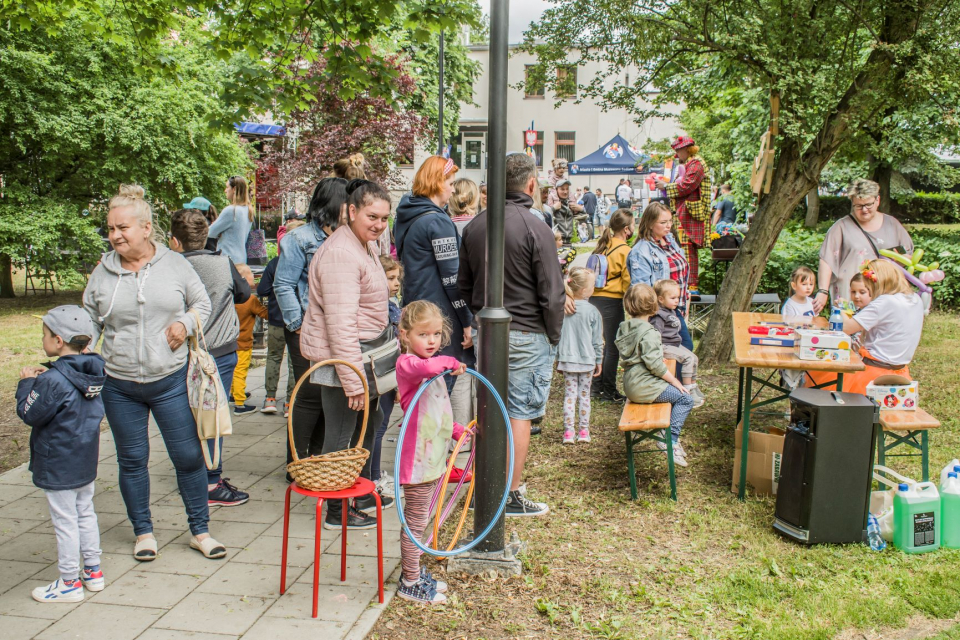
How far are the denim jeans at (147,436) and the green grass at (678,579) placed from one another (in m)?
1.29

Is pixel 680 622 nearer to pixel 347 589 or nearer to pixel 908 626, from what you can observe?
pixel 908 626

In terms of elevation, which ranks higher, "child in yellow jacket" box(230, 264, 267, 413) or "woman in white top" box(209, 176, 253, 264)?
"woman in white top" box(209, 176, 253, 264)

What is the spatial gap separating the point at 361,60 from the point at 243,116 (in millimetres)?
1252

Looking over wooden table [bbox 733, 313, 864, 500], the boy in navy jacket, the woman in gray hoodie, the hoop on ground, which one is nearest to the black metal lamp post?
the hoop on ground

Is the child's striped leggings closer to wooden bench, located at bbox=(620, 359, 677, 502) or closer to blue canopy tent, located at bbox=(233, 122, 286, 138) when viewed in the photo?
wooden bench, located at bbox=(620, 359, 677, 502)

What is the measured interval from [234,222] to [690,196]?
5059 millimetres

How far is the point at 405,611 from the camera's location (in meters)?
3.63

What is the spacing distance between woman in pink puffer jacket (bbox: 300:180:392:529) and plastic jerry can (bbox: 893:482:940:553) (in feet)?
9.55

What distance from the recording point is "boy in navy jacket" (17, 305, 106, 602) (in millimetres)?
3525

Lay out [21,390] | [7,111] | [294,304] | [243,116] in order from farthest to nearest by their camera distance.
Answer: [7,111] → [243,116] → [294,304] → [21,390]

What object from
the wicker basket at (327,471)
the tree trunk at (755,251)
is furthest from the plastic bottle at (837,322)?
the wicker basket at (327,471)

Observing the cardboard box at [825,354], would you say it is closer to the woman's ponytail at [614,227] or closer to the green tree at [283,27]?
the woman's ponytail at [614,227]

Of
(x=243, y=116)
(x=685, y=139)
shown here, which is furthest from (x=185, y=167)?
(x=685, y=139)

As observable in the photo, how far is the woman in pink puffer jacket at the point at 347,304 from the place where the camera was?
3990 mm
